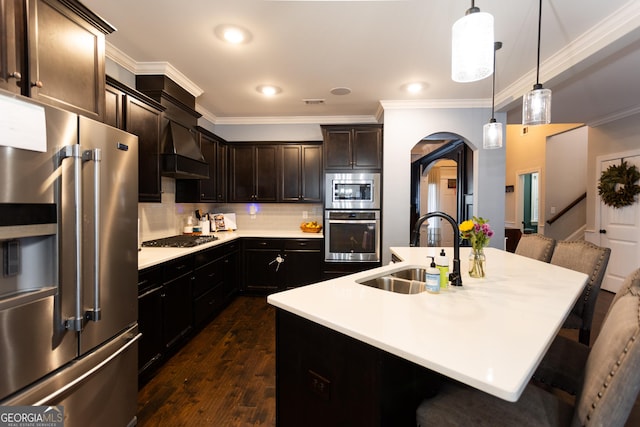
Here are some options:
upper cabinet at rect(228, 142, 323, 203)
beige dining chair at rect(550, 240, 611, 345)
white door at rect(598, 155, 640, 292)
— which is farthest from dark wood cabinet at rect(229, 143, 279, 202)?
white door at rect(598, 155, 640, 292)

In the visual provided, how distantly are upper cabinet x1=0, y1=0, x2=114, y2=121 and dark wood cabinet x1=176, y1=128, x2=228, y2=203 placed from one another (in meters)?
1.93

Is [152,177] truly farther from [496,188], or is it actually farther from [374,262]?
[496,188]

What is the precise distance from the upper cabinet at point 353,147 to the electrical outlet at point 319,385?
3085 mm

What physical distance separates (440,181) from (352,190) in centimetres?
611

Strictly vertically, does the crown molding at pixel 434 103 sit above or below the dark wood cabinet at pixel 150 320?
above

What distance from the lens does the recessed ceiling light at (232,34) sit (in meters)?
2.25

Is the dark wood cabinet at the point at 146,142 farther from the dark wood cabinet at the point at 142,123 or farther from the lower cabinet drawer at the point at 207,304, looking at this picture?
the lower cabinet drawer at the point at 207,304

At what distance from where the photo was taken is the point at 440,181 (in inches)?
356

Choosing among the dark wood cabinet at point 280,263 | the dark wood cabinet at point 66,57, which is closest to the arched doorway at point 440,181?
the dark wood cabinet at point 280,263

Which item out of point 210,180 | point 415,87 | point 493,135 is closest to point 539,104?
point 493,135

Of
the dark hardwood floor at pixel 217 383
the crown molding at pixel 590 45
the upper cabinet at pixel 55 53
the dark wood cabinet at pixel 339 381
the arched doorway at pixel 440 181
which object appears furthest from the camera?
the arched doorway at pixel 440 181

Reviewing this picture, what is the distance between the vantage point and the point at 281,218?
468cm

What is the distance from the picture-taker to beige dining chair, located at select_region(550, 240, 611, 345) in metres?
1.90

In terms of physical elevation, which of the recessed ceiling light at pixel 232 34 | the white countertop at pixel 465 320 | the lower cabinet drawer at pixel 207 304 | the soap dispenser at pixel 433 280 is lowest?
the lower cabinet drawer at pixel 207 304
